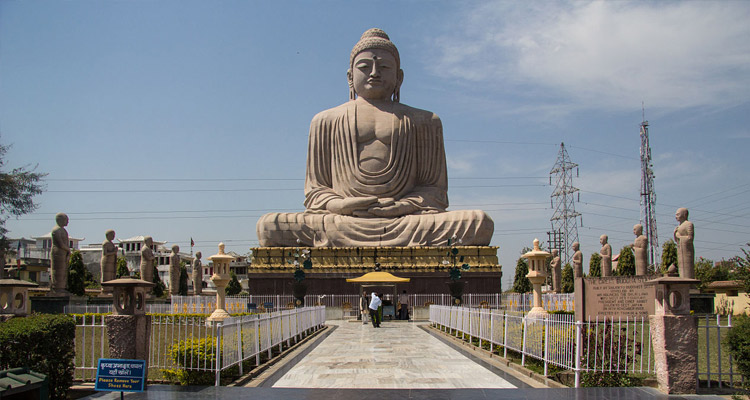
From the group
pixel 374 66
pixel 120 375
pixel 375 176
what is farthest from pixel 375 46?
pixel 120 375

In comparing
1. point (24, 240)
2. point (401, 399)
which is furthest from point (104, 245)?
point (24, 240)

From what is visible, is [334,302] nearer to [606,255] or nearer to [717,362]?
[606,255]

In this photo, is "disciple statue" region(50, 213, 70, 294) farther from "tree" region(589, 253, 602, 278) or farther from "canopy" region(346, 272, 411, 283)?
"tree" region(589, 253, 602, 278)

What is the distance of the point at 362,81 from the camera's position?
3073 cm

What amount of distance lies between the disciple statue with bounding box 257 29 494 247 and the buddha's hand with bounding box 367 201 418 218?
0.14 feet

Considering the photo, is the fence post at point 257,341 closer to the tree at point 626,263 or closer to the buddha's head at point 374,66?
the buddha's head at point 374,66

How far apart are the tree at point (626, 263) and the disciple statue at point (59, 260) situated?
23.4 m

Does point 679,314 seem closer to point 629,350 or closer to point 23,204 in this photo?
point 629,350

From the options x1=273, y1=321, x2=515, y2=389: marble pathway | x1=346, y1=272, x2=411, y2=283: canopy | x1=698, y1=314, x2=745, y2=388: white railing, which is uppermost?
x1=346, y1=272, x2=411, y2=283: canopy

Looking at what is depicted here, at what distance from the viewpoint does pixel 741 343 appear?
684cm

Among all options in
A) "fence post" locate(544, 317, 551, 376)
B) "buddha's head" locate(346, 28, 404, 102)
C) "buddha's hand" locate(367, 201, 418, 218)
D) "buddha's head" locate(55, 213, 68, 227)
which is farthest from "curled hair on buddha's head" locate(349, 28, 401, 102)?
"fence post" locate(544, 317, 551, 376)

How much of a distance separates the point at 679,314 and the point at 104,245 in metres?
19.1

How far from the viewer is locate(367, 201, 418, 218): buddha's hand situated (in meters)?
29.1

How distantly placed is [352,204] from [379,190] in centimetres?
148
